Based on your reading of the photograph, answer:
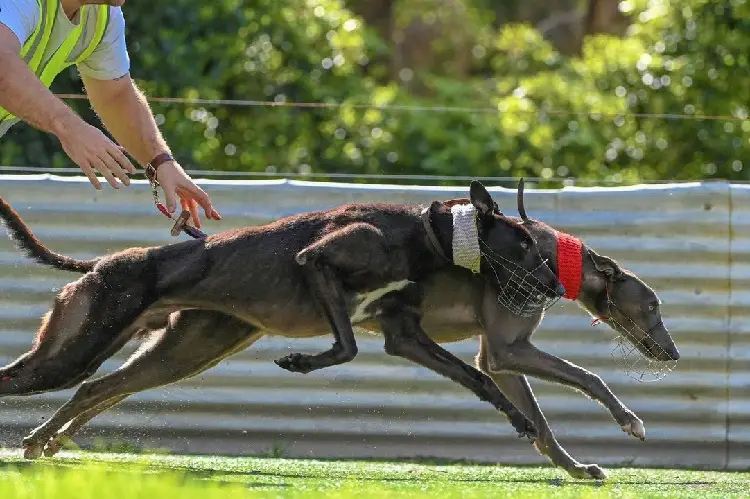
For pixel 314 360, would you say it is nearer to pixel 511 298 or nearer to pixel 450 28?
pixel 511 298

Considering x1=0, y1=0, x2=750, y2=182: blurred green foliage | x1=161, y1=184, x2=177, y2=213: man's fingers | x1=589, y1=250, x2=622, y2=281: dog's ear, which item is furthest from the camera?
x1=0, y1=0, x2=750, y2=182: blurred green foliage

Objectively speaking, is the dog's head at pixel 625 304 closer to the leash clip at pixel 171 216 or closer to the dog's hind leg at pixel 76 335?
the leash clip at pixel 171 216

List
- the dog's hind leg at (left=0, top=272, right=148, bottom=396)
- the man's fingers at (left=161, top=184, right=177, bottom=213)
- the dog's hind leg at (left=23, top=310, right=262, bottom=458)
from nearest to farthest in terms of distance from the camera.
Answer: the man's fingers at (left=161, top=184, right=177, bottom=213), the dog's hind leg at (left=0, top=272, right=148, bottom=396), the dog's hind leg at (left=23, top=310, right=262, bottom=458)

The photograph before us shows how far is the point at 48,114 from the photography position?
5332 mm

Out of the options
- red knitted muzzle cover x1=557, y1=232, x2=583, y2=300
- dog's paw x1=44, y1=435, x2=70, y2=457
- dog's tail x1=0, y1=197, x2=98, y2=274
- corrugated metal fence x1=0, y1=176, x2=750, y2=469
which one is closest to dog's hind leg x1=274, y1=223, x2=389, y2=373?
red knitted muzzle cover x1=557, y1=232, x2=583, y2=300

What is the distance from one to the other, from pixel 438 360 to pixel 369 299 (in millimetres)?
377

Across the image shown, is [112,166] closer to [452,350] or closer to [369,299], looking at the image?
[369,299]

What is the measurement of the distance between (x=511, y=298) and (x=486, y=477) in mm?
795

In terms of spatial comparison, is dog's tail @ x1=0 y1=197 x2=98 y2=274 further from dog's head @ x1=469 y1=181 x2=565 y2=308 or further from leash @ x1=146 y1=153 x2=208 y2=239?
dog's head @ x1=469 y1=181 x2=565 y2=308

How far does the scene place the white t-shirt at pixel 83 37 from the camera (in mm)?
5418

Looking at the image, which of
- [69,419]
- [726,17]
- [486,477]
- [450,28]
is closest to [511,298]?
[486,477]

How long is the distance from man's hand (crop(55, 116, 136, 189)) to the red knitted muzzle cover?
2134 millimetres

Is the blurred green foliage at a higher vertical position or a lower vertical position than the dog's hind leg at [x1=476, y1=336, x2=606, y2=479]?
lower

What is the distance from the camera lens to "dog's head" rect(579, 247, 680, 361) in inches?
272
